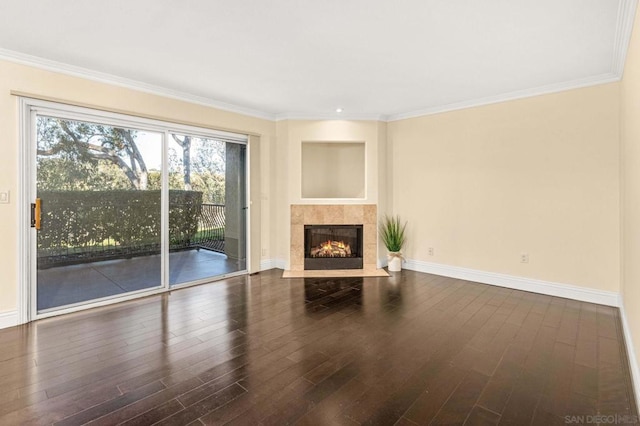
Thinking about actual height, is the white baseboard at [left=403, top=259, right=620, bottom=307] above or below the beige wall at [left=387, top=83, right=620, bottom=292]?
below

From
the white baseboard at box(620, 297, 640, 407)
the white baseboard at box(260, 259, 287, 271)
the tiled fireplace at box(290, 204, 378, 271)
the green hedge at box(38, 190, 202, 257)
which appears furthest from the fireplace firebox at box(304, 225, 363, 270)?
the white baseboard at box(620, 297, 640, 407)

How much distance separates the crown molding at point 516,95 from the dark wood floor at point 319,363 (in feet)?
8.22

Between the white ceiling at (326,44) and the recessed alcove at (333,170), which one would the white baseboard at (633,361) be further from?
the recessed alcove at (333,170)

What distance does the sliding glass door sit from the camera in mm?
3426

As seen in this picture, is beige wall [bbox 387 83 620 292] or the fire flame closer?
beige wall [bbox 387 83 620 292]

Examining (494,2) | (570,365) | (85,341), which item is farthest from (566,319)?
(85,341)

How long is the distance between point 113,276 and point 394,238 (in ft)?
12.9

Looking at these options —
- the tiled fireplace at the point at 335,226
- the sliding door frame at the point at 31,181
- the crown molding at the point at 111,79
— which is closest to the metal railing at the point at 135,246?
the sliding door frame at the point at 31,181

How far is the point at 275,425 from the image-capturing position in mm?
1811

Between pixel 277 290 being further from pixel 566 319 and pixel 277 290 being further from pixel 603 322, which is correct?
pixel 603 322

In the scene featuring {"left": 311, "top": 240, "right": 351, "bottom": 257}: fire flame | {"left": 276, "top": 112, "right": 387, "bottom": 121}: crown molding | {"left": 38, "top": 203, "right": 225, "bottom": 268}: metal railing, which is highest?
{"left": 276, "top": 112, "right": 387, "bottom": 121}: crown molding

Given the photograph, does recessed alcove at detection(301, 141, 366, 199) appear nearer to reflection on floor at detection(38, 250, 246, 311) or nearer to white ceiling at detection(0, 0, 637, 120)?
white ceiling at detection(0, 0, 637, 120)

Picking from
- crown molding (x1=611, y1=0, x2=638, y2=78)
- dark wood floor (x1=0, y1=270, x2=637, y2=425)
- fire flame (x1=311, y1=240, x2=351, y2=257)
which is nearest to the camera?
dark wood floor (x1=0, y1=270, x2=637, y2=425)

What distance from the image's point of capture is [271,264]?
564 cm
